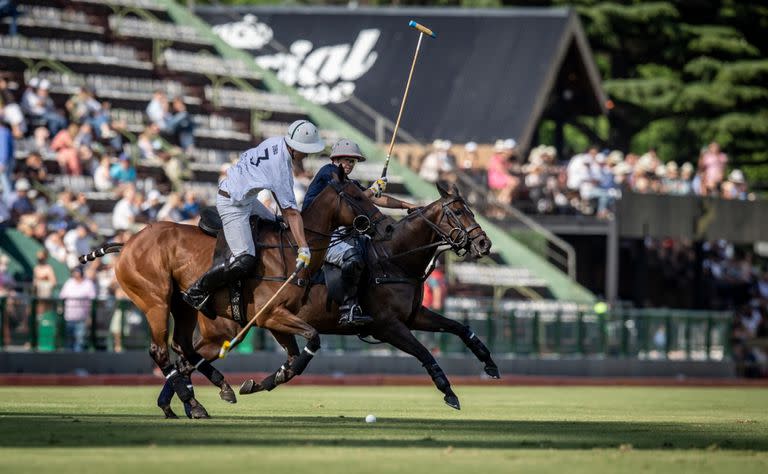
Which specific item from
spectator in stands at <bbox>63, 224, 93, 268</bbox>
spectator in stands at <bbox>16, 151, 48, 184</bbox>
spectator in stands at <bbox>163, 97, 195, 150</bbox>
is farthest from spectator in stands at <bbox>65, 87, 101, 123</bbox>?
spectator in stands at <bbox>63, 224, 93, 268</bbox>

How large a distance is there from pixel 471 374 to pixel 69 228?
6.93 m

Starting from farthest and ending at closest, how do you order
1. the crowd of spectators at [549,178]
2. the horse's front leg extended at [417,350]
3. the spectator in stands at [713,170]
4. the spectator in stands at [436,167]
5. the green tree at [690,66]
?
the green tree at [690,66] → the spectator in stands at [713,170] → the spectator in stands at [436,167] → the crowd of spectators at [549,178] → the horse's front leg extended at [417,350]

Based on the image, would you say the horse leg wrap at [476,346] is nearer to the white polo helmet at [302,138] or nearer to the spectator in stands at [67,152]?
the white polo helmet at [302,138]

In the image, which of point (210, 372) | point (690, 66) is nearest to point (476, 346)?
point (210, 372)

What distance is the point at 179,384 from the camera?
13.6m

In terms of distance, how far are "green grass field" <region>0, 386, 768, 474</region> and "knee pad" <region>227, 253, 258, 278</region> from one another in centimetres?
124

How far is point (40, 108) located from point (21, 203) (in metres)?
2.75

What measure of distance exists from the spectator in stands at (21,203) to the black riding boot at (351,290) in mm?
12073

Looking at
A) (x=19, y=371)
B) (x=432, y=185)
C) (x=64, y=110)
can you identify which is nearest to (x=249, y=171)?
(x=19, y=371)

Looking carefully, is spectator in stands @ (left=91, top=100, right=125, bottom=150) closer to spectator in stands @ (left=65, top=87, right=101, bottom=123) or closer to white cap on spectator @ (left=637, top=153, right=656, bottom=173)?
spectator in stands @ (left=65, top=87, right=101, bottom=123)

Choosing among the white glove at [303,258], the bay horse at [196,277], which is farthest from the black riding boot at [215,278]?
the white glove at [303,258]

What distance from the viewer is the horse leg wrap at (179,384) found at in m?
13.6

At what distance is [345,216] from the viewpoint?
14.7 m

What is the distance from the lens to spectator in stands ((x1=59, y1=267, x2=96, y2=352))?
922 inches
